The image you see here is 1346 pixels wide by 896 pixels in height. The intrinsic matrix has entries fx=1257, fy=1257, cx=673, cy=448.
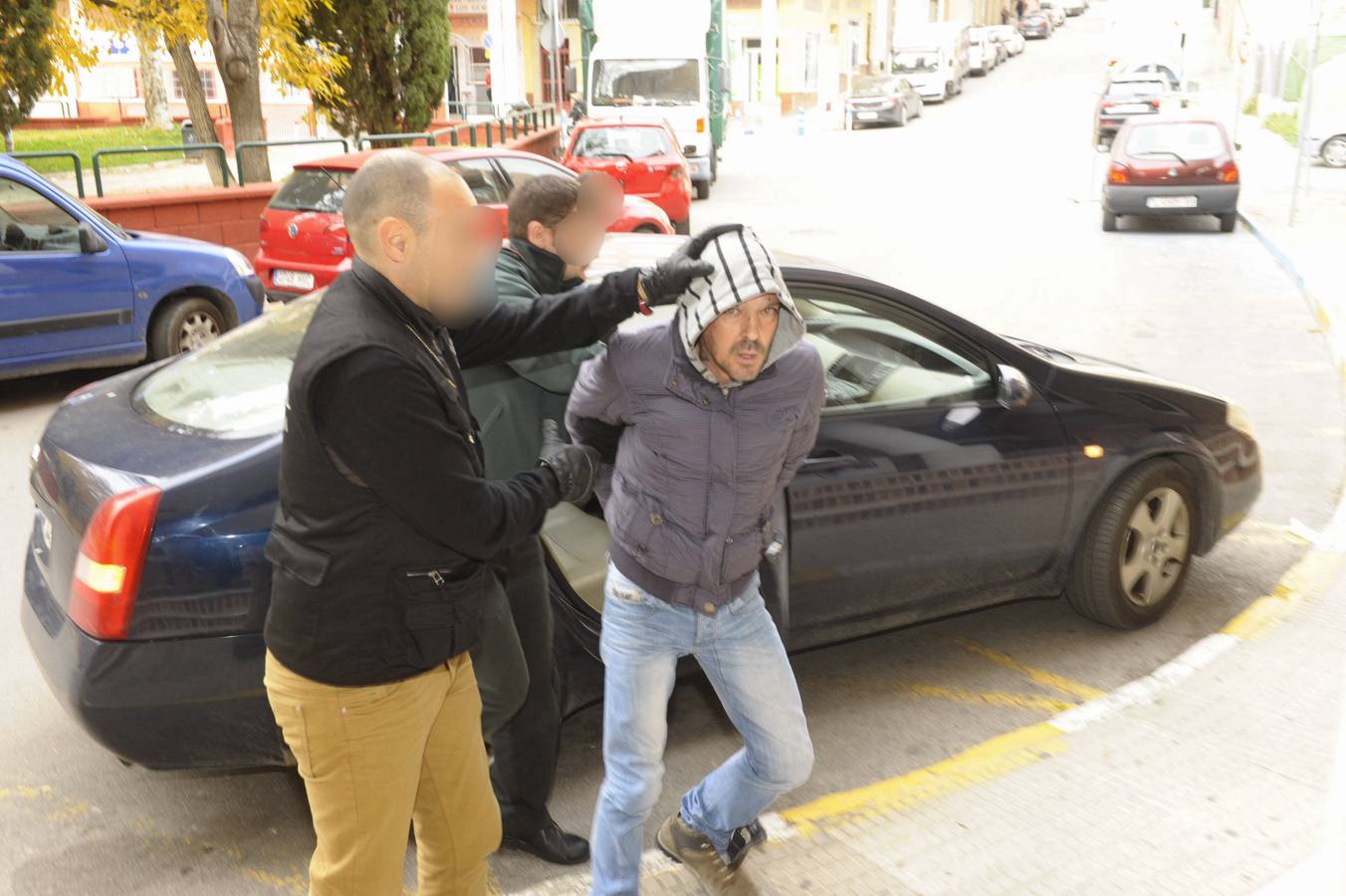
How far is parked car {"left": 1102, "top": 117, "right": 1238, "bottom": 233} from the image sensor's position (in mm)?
16734

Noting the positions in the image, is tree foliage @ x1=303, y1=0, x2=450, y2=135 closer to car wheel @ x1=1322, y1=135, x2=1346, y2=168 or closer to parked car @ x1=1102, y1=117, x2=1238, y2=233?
parked car @ x1=1102, y1=117, x2=1238, y2=233

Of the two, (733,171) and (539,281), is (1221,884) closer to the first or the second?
(539,281)

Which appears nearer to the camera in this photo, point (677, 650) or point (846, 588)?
point (677, 650)

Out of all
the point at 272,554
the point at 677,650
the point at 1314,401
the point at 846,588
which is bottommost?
the point at 1314,401

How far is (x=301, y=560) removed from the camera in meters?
2.24

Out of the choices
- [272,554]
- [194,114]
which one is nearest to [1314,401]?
[272,554]

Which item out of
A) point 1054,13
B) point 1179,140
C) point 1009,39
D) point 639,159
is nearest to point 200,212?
point 639,159

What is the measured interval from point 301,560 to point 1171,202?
1678 centimetres

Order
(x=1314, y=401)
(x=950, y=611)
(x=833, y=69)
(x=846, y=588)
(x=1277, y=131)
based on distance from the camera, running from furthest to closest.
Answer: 1. (x=833, y=69)
2. (x=1277, y=131)
3. (x=1314, y=401)
4. (x=950, y=611)
5. (x=846, y=588)

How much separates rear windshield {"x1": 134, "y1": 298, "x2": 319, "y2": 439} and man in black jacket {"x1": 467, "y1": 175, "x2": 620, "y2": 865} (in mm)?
617

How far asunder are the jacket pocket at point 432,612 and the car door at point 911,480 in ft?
5.43

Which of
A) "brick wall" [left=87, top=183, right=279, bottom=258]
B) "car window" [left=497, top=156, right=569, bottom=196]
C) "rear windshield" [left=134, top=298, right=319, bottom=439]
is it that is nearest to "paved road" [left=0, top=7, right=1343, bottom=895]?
"rear windshield" [left=134, top=298, right=319, bottom=439]

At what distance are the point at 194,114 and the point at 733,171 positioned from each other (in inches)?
539

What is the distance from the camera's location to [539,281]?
3475 millimetres
